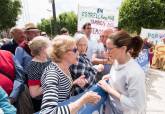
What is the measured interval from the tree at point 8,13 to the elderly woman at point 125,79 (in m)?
51.9

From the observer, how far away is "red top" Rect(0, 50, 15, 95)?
4.51 metres

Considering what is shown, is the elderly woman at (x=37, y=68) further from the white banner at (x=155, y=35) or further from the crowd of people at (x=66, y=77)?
the white banner at (x=155, y=35)

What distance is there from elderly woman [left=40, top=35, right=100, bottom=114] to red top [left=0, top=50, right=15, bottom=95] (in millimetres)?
1023

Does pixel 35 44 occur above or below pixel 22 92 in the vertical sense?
above

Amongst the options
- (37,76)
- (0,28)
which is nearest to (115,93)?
(37,76)

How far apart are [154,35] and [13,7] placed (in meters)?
37.7

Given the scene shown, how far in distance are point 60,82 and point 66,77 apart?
105mm

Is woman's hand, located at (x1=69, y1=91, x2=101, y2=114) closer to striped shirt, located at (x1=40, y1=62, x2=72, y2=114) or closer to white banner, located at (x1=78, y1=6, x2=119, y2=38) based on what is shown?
striped shirt, located at (x1=40, y1=62, x2=72, y2=114)

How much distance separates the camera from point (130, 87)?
3934 mm

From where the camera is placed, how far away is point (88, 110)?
3.89 m

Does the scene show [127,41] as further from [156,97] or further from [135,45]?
[156,97]

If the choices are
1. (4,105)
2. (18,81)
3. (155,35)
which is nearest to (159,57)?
(155,35)

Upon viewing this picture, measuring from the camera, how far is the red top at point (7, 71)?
4.51 meters

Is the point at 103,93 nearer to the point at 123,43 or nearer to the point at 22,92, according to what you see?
the point at 123,43
